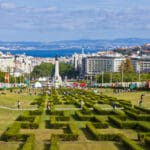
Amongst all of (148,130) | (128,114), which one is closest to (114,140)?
(148,130)

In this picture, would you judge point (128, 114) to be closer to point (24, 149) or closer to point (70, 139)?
point (70, 139)

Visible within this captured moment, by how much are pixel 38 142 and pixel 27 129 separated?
4.64 m

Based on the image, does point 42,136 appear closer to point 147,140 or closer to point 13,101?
point 147,140

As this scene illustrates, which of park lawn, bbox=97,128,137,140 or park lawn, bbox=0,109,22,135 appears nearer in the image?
park lawn, bbox=97,128,137,140

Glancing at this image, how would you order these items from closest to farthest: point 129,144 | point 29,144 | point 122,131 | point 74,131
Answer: point 29,144 < point 129,144 < point 74,131 < point 122,131

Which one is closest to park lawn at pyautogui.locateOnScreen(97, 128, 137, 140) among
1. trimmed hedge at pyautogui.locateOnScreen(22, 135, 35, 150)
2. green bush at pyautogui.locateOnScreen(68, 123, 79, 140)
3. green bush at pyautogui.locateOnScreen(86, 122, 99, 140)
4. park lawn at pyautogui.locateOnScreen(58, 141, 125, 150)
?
green bush at pyautogui.locateOnScreen(86, 122, 99, 140)

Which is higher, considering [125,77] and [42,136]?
[125,77]

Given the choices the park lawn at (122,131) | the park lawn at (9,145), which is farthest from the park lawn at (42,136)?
the park lawn at (122,131)

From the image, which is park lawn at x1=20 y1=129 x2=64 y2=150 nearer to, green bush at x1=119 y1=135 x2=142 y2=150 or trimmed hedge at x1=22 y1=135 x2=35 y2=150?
trimmed hedge at x1=22 y1=135 x2=35 y2=150

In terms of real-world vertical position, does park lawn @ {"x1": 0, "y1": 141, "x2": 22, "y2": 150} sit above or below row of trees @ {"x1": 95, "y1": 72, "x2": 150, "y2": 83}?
below

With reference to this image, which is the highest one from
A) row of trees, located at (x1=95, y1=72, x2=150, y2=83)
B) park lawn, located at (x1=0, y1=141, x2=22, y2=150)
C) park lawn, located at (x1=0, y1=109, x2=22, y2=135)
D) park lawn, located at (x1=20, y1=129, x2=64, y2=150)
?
row of trees, located at (x1=95, y1=72, x2=150, y2=83)

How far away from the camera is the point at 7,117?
34062 mm

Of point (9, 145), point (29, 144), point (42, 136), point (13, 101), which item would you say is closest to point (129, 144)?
point (29, 144)

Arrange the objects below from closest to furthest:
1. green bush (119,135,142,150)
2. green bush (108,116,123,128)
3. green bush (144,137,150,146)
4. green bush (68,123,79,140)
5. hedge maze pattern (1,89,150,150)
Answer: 1. green bush (119,135,142,150)
2. green bush (144,137,150,146)
3. hedge maze pattern (1,89,150,150)
4. green bush (68,123,79,140)
5. green bush (108,116,123,128)
